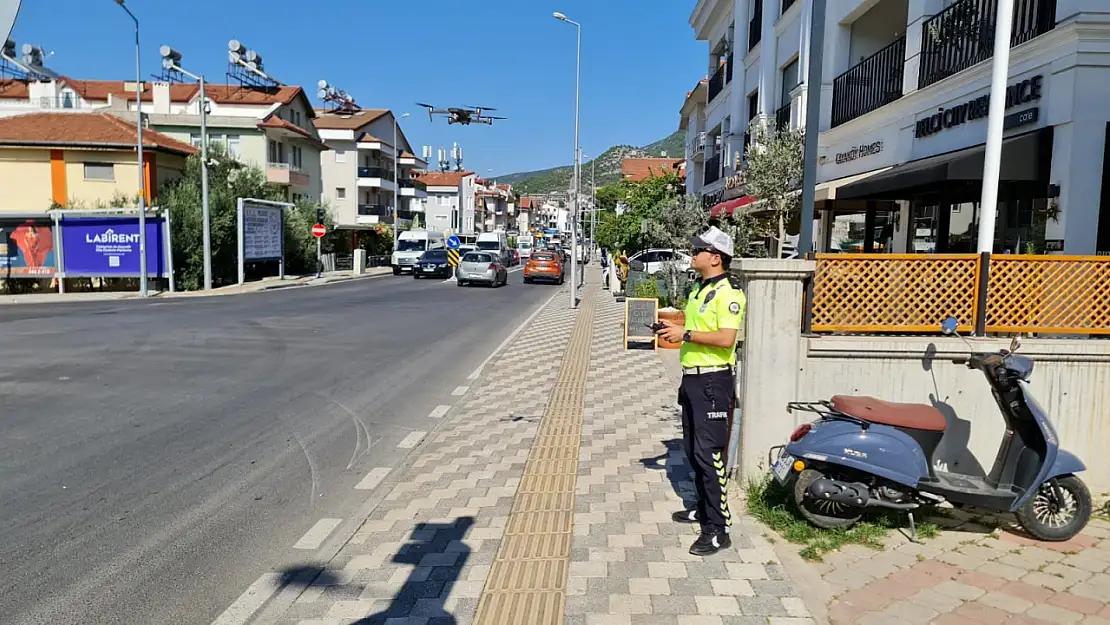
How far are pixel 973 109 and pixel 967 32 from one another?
1.30 meters

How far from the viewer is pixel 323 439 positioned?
23.1ft

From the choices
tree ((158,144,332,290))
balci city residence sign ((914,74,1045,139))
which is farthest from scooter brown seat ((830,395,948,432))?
tree ((158,144,332,290))

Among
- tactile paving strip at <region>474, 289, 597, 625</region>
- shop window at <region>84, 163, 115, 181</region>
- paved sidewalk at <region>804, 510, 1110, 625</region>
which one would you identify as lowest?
tactile paving strip at <region>474, 289, 597, 625</region>

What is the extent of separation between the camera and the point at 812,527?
14.8 ft

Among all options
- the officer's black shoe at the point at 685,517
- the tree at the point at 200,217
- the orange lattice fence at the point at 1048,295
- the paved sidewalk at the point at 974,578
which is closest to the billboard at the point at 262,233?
the tree at the point at 200,217

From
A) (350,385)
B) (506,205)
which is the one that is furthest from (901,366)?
(506,205)

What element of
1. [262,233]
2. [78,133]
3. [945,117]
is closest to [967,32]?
[945,117]

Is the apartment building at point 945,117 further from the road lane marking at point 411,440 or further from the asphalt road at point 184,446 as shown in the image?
the asphalt road at point 184,446

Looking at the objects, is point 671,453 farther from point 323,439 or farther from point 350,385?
point 350,385

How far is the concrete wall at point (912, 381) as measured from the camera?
16.5 feet

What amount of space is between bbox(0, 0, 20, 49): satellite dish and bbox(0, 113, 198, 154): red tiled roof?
104ft

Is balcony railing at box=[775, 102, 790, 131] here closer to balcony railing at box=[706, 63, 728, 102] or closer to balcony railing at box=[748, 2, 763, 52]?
balcony railing at box=[748, 2, 763, 52]

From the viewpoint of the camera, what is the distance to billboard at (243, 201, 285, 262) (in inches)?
1166

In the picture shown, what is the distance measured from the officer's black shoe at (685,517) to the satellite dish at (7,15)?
4.05 m
